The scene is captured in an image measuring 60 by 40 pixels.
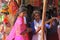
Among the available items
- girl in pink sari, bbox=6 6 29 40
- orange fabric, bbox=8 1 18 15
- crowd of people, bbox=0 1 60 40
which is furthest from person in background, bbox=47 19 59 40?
orange fabric, bbox=8 1 18 15

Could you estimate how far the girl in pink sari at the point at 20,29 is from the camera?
96 centimetres

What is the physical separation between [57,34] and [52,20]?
0.28 ft

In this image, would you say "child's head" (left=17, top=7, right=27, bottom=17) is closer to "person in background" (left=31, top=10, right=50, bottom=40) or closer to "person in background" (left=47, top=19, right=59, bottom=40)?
"person in background" (left=31, top=10, right=50, bottom=40)

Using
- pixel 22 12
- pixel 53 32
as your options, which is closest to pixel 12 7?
pixel 22 12

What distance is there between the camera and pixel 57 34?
1009mm

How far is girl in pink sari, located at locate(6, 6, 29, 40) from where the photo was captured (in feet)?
3.15

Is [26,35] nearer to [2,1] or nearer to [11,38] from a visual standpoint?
[11,38]

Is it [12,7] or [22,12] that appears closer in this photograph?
[22,12]

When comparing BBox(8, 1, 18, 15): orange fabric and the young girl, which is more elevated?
BBox(8, 1, 18, 15): orange fabric

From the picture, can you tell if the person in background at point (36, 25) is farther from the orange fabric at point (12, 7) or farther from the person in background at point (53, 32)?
the orange fabric at point (12, 7)

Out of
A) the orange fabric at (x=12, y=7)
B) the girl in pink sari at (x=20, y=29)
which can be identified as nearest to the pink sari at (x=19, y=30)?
the girl in pink sari at (x=20, y=29)

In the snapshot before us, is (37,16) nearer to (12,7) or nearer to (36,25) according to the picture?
(36,25)

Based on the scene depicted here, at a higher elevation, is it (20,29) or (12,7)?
(12,7)

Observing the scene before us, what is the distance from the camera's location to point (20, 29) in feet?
3.14
